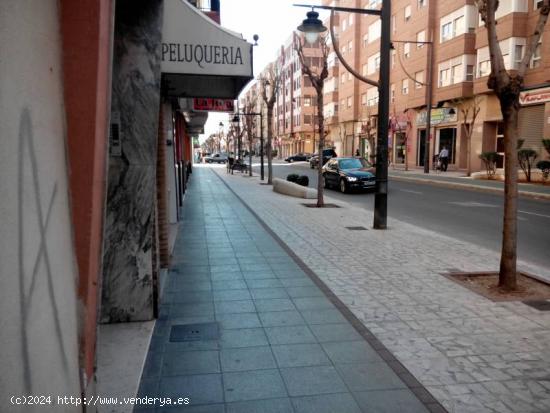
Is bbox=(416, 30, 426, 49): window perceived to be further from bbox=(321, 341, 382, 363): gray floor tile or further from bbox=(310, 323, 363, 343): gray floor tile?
bbox=(321, 341, 382, 363): gray floor tile

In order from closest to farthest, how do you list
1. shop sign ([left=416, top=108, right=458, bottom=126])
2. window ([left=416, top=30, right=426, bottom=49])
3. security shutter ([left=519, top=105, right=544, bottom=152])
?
security shutter ([left=519, top=105, right=544, bottom=152])
shop sign ([left=416, top=108, right=458, bottom=126])
window ([left=416, top=30, right=426, bottom=49])

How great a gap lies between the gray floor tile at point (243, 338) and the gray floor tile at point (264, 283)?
145cm

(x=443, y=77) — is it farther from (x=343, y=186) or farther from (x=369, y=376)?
(x=369, y=376)

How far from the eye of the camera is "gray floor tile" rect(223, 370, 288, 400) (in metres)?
3.35

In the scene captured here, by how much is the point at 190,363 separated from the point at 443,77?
36.5 m

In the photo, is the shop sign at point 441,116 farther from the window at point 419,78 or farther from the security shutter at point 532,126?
the security shutter at point 532,126

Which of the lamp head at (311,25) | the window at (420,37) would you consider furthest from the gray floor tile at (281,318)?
the window at (420,37)

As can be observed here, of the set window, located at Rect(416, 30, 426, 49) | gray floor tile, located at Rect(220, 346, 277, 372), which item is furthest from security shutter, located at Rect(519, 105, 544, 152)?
gray floor tile, located at Rect(220, 346, 277, 372)

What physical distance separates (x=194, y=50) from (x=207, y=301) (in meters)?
2.85

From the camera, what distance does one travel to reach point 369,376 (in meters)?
3.66

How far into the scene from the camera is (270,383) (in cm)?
353

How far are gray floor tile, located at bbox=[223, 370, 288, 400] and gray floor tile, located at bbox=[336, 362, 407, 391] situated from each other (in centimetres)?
52

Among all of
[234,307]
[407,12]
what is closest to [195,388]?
[234,307]

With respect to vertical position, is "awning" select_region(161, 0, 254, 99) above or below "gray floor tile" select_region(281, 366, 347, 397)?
above
